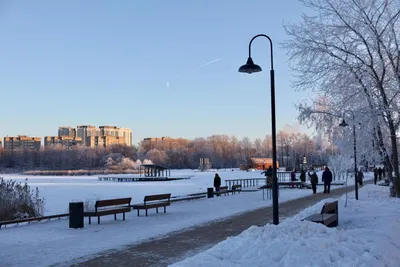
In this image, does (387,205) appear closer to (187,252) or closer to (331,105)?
(331,105)

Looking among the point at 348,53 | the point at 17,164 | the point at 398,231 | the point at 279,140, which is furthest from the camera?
the point at 17,164

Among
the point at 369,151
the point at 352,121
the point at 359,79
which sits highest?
the point at 359,79

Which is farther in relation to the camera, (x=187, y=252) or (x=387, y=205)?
(x=387, y=205)

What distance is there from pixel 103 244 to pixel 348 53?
11.7m

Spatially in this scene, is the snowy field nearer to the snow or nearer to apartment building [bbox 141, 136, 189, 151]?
the snow

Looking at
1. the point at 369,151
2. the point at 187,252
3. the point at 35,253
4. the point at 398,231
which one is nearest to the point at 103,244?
the point at 35,253

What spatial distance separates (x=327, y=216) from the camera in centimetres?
1131

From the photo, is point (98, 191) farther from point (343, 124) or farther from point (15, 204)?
point (343, 124)

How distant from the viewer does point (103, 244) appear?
10.6 metres

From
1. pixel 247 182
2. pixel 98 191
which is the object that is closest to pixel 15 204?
pixel 98 191

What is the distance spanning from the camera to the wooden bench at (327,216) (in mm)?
10581

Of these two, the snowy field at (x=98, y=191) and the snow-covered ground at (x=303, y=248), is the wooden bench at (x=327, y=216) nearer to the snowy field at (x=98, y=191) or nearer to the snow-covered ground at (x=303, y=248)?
the snow-covered ground at (x=303, y=248)

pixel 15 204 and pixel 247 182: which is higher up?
pixel 15 204

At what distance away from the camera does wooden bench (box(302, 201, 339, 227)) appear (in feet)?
34.7
